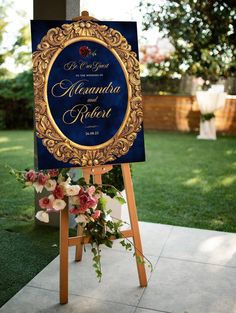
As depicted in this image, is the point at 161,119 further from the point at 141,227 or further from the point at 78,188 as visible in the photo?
the point at 78,188

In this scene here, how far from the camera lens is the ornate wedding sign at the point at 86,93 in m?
1.58

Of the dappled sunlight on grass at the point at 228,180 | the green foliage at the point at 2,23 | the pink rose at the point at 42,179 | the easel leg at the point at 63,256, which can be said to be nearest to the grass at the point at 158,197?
the dappled sunlight on grass at the point at 228,180

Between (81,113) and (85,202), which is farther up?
(81,113)

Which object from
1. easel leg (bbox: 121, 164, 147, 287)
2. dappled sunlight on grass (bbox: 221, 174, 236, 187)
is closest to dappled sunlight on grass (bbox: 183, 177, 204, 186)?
dappled sunlight on grass (bbox: 221, 174, 236, 187)

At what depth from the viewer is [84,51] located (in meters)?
1.64

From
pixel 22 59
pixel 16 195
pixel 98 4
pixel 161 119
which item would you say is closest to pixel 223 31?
pixel 161 119

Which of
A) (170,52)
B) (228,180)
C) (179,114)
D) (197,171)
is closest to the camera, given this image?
(228,180)

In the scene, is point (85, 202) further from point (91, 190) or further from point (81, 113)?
point (81, 113)

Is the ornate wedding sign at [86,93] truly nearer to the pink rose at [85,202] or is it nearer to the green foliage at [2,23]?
the pink rose at [85,202]

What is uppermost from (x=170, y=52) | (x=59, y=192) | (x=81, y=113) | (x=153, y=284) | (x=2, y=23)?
(x=2, y=23)

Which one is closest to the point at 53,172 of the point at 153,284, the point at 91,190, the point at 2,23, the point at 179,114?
the point at 91,190

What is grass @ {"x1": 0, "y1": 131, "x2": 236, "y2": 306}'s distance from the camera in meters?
2.13

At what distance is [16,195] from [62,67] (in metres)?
2.01

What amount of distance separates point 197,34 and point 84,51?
571 centimetres
